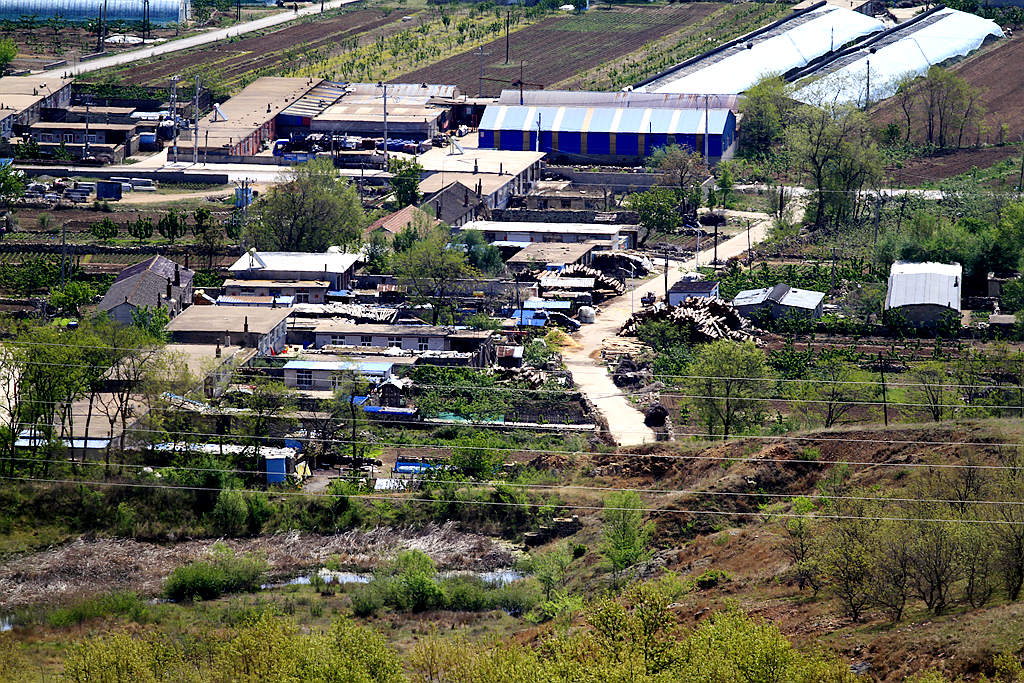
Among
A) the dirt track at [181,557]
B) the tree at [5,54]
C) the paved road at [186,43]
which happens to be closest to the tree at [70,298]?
the dirt track at [181,557]

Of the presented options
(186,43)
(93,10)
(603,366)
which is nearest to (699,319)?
(603,366)

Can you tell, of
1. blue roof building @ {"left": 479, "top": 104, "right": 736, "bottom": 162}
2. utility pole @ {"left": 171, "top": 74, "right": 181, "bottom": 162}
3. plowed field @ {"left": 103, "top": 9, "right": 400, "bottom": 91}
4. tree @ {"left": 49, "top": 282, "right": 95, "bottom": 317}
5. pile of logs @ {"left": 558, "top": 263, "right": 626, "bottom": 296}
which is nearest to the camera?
tree @ {"left": 49, "top": 282, "right": 95, "bottom": 317}

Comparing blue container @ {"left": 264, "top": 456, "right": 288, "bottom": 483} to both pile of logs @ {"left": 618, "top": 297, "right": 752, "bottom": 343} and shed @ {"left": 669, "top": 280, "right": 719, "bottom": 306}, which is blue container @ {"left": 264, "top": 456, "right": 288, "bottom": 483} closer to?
pile of logs @ {"left": 618, "top": 297, "right": 752, "bottom": 343}

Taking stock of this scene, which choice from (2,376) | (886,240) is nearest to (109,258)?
(2,376)

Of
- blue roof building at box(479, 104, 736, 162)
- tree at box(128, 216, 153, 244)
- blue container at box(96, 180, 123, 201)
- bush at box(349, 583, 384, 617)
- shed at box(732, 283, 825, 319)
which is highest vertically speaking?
blue roof building at box(479, 104, 736, 162)

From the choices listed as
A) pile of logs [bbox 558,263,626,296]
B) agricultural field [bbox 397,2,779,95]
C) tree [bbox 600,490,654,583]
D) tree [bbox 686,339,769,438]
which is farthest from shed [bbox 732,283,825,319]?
agricultural field [bbox 397,2,779,95]

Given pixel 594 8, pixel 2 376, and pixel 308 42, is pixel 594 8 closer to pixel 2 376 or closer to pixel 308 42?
pixel 308 42
